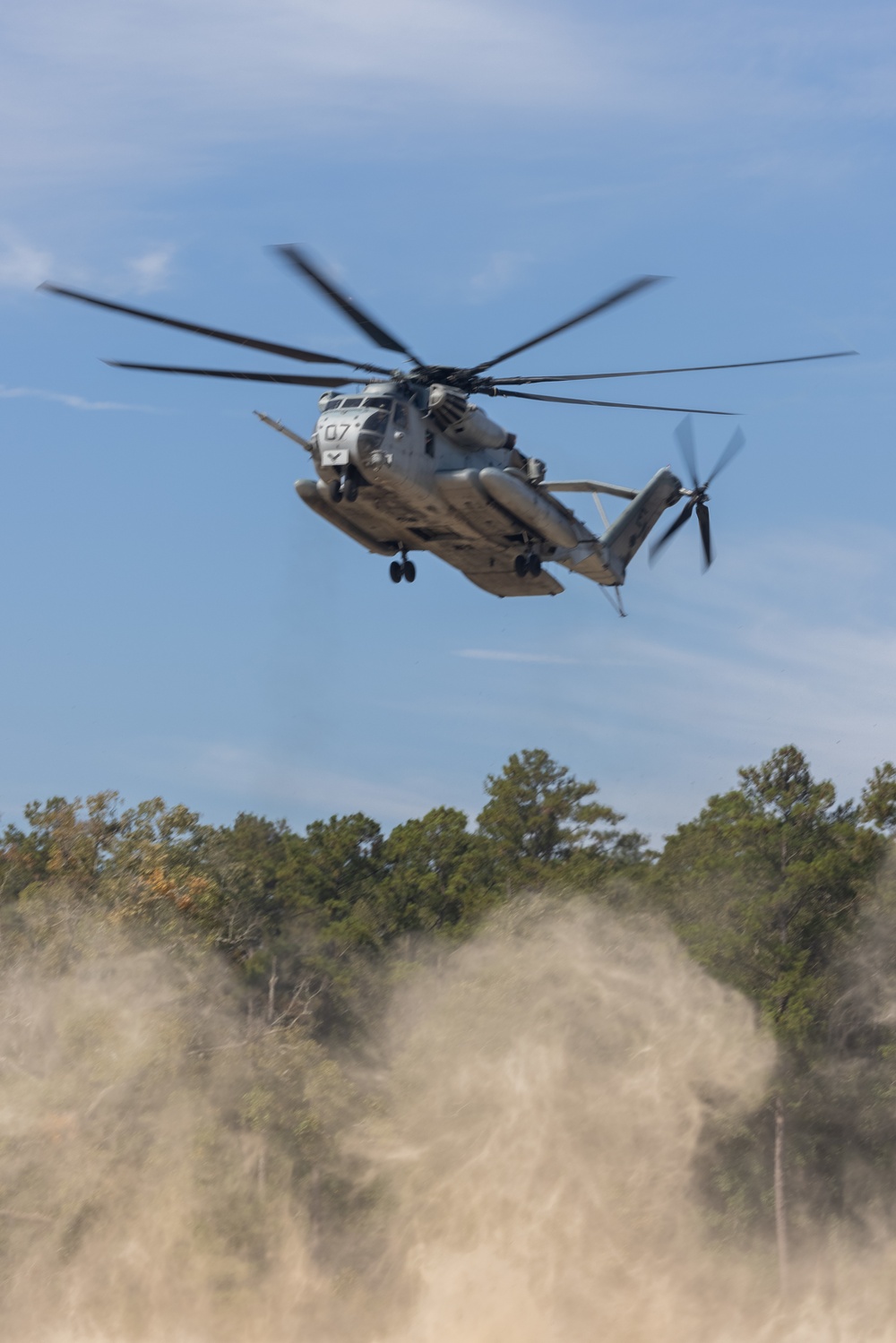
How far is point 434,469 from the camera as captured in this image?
3322 cm

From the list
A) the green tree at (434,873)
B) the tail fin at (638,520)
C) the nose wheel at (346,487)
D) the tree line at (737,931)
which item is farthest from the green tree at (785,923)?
the nose wheel at (346,487)

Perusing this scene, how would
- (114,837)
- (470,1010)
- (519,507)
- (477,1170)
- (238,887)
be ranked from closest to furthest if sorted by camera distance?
(519,507) → (477,1170) → (470,1010) → (114,837) → (238,887)

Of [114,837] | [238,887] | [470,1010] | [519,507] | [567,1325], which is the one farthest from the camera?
[238,887]

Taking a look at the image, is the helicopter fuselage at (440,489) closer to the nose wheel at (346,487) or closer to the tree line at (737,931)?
the nose wheel at (346,487)

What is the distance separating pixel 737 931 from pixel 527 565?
868 inches

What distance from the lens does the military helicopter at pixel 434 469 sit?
31536 mm

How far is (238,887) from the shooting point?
67812mm

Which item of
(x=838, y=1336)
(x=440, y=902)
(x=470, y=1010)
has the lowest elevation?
(x=838, y=1336)

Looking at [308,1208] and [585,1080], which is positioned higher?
[585,1080]

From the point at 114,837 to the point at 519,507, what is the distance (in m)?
27.3

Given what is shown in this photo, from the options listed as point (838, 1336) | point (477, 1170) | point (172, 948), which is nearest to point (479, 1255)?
point (477, 1170)

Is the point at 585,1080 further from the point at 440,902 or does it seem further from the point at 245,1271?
the point at 440,902

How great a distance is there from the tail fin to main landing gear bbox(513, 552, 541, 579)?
3204mm

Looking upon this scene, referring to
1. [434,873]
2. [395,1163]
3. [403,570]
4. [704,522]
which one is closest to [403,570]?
[403,570]
